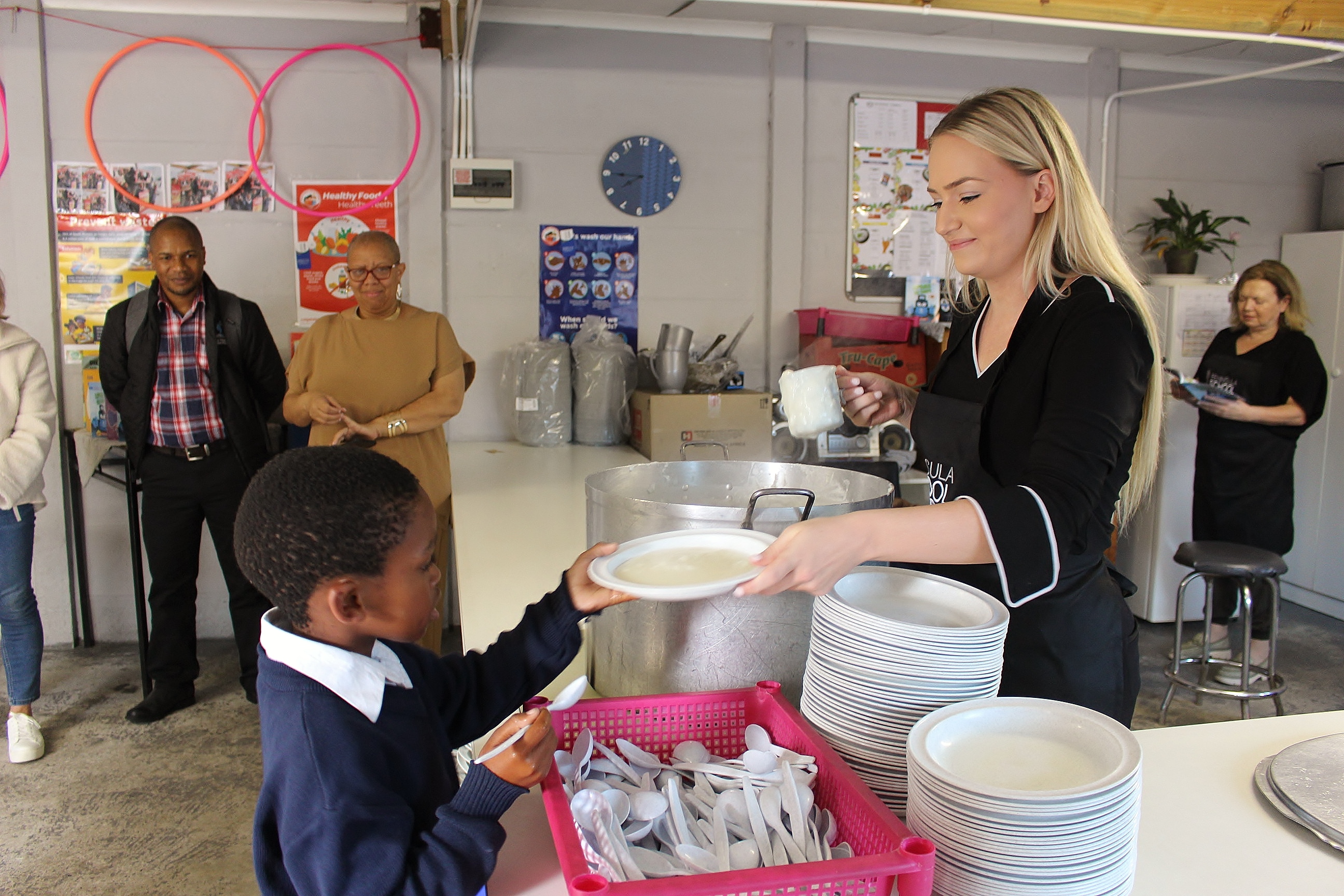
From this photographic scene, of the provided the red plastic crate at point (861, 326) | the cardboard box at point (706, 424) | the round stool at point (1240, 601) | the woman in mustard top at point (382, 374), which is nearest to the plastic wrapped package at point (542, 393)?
the cardboard box at point (706, 424)

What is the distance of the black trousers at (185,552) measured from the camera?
136 inches

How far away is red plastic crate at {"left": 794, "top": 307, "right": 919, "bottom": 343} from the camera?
4.36 meters

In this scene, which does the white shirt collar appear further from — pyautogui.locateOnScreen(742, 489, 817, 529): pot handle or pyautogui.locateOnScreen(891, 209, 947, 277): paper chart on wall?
pyautogui.locateOnScreen(891, 209, 947, 277): paper chart on wall

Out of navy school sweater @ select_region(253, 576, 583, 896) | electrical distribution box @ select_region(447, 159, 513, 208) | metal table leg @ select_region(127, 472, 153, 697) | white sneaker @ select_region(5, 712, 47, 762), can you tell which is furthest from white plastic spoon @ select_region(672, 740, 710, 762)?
electrical distribution box @ select_region(447, 159, 513, 208)

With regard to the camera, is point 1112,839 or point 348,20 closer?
point 1112,839

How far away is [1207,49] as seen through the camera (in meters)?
4.68

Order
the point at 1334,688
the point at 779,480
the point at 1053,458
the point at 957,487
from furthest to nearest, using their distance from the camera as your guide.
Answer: the point at 1334,688 < the point at 779,480 < the point at 957,487 < the point at 1053,458

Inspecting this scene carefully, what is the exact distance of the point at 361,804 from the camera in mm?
891

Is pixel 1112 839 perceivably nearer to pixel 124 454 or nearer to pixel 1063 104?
pixel 124 454

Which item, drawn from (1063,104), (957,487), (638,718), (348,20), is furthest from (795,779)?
(1063,104)

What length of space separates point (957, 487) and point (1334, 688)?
3.45 metres

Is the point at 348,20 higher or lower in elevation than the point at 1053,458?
higher

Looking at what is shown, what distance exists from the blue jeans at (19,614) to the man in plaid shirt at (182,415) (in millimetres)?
355

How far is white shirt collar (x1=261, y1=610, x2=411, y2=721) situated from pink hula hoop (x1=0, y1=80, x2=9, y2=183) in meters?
3.93
